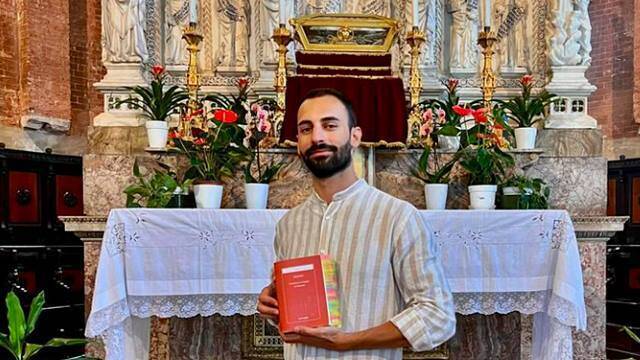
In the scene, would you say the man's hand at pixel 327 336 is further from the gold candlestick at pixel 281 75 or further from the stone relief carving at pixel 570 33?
the stone relief carving at pixel 570 33

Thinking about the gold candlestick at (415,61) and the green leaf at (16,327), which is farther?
the gold candlestick at (415,61)

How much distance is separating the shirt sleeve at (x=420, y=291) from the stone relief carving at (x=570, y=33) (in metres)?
4.18

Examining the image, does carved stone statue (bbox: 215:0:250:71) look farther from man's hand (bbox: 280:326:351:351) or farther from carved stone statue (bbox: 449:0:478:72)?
man's hand (bbox: 280:326:351:351)

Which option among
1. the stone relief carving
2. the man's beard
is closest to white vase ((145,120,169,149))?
the man's beard

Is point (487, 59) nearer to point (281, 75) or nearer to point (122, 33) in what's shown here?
point (281, 75)

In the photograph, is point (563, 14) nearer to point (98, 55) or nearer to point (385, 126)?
point (385, 126)

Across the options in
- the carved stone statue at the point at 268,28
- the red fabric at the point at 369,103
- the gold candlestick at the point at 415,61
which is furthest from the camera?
the carved stone statue at the point at 268,28

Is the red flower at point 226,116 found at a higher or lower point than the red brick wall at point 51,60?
lower

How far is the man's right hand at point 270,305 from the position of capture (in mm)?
1584

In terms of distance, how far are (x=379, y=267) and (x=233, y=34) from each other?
460cm

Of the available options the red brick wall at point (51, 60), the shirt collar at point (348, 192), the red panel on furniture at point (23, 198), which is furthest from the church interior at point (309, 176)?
the red brick wall at point (51, 60)

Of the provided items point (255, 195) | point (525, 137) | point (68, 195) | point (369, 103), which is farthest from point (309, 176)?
point (68, 195)

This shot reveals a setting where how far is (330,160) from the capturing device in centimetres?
155

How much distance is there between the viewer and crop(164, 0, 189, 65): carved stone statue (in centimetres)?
563
